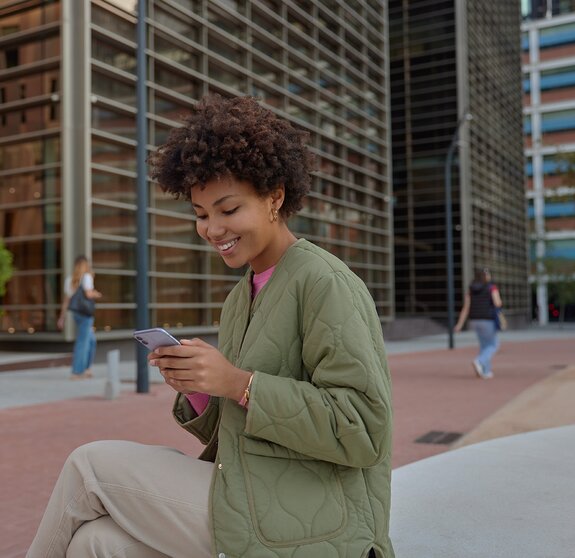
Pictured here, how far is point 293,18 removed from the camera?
24.0 metres

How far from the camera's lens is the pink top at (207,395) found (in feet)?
6.48

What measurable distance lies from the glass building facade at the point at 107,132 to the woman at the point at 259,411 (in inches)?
505

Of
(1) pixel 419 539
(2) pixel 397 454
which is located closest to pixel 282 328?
(1) pixel 419 539

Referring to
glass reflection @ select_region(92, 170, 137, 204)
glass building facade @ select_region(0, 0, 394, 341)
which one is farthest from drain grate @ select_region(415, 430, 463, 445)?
glass reflection @ select_region(92, 170, 137, 204)

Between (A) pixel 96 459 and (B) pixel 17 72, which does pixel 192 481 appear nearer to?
(A) pixel 96 459

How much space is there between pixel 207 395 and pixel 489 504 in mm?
2031

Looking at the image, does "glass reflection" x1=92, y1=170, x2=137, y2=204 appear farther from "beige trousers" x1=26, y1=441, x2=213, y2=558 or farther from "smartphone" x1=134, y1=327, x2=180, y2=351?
"smartphone" x1=134, y1=327, x2=180, y2=351

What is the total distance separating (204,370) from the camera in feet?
5.30

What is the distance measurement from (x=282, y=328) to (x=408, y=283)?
37.3m

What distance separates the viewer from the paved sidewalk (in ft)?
15.7

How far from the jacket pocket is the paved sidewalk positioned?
2327mm

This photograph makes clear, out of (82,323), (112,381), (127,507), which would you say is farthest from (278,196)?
(82,323)

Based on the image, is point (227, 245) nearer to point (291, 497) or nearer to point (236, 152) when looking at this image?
point (236, 152)

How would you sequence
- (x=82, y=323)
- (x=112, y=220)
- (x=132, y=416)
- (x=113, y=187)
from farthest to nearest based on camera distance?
1. (x=113, y=187)
2. (x=112, y=220)
3. (x=82, y=323)
4. (x=132, y=416)
